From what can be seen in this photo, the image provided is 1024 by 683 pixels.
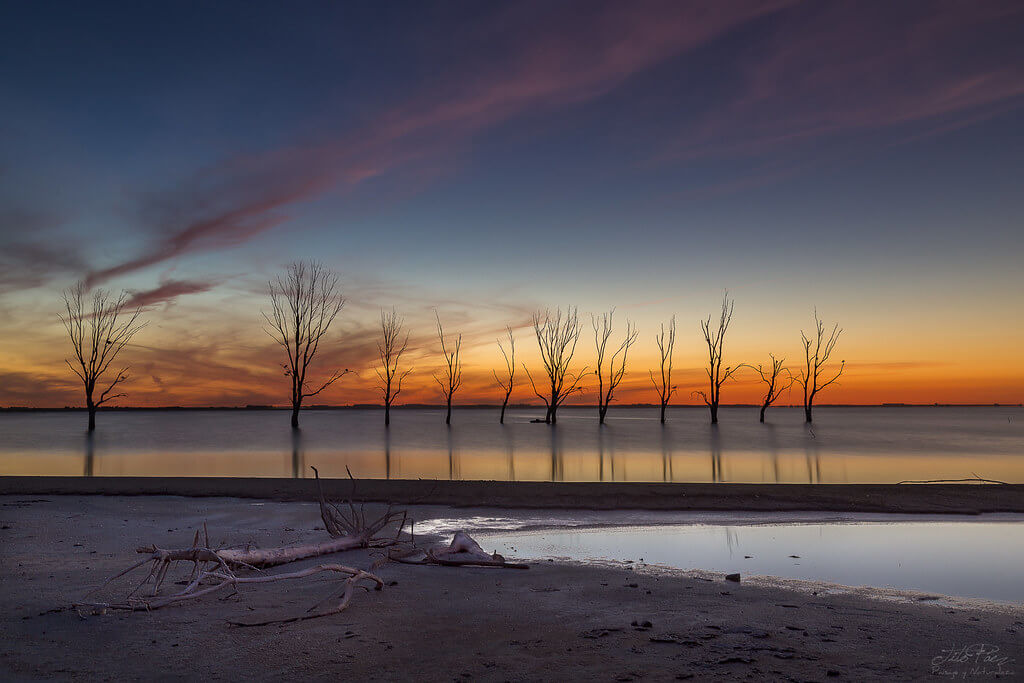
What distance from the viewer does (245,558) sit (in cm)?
512

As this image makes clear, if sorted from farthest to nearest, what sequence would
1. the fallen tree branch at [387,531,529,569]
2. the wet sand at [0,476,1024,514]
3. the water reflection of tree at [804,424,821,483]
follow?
the water reflection of tree at [804,424,821,483] → the wet sand at [0,476,1024,514] → the fallen tree branch at [387,531,529,569]

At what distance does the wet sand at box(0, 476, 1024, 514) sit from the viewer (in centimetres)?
976

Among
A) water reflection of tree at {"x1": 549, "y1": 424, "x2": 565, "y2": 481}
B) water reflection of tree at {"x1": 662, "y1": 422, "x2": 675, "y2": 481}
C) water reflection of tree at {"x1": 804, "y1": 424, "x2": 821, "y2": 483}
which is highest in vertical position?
water reflection of tree at {"x1": 549, "y1": 424, "x2": 565, "y2": 481}

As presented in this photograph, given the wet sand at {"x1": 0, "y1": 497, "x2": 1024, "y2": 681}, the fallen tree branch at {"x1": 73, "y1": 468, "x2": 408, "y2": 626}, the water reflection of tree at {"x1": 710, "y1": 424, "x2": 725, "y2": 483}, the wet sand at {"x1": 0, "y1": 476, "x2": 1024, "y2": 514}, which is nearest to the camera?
the wet sand at {"x1": 0, "y1": 497, "x2": 1024, "y2": 681}

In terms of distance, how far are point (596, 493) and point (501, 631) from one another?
6.84 m

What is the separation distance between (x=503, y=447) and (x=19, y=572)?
2375cm

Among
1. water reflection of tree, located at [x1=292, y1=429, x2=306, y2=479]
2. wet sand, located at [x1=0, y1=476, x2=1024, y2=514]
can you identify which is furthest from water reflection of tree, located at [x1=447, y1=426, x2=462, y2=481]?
wet sand, located at [x1=0, y1=476, x2=1024, y2=514]

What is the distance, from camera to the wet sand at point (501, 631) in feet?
11.0

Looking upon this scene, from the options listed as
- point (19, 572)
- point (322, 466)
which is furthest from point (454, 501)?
point (322, 466)

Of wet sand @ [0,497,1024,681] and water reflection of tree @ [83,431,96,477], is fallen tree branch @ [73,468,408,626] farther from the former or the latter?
water reflection of tree @ [83,431,96,477]

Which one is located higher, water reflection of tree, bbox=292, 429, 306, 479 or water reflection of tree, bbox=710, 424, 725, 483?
water reflection of tree, bbox=292, 429, 306, 479

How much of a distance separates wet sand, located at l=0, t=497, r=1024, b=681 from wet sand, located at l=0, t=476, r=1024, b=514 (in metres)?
4.40

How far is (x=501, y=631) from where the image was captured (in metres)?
3.98

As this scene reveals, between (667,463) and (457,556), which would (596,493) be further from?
(667,463)
